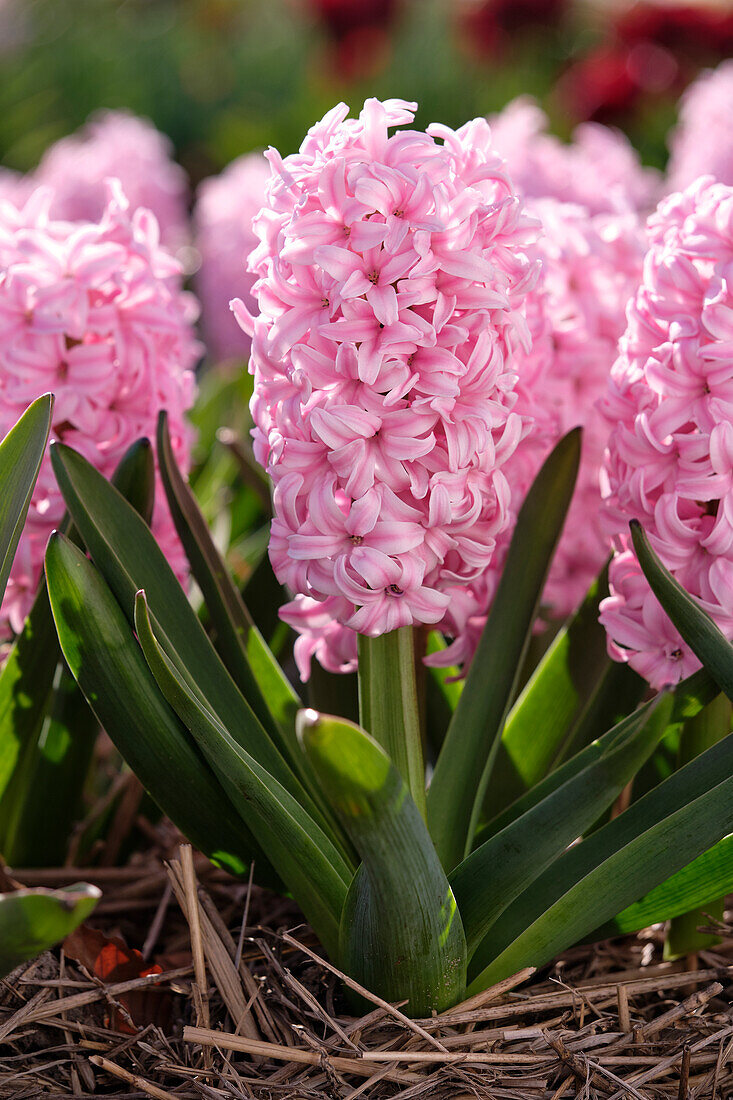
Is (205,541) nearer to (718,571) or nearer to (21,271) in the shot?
(21,271)

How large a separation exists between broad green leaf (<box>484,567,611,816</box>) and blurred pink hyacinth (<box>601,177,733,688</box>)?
158mm

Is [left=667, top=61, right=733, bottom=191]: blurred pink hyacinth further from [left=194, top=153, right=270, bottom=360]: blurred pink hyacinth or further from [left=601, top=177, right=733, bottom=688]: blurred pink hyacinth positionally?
[left=601, top=177, right=733, bottom=688]: blurred pink hyacinth

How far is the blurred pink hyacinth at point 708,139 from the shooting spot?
2172mm

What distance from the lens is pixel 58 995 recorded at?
3.20 ft

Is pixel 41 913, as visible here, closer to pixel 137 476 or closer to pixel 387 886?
pixel 387 886

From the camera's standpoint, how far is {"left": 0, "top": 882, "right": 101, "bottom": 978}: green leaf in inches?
26.5

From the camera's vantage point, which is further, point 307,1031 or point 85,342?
point 85,342

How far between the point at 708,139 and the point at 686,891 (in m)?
1.89

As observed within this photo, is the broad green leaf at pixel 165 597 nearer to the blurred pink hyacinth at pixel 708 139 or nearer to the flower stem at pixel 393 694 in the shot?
the flower stem at pixel 393 694

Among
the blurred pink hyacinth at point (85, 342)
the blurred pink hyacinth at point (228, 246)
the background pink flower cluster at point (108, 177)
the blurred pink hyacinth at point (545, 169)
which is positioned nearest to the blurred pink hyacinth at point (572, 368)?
the blurred pink hyacinth at point (85, 342)

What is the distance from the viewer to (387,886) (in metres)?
0.82

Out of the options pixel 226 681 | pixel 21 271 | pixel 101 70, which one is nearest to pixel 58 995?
pixel 226 681

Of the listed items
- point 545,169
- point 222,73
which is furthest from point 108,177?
point 222,73

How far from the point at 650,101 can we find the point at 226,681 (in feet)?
15.3
